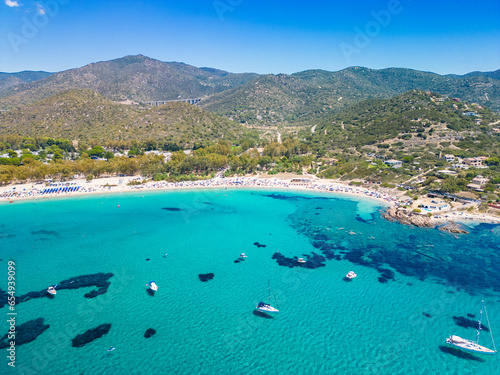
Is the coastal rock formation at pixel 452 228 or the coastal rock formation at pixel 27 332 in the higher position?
the coastal rock formation at pixel 452 228

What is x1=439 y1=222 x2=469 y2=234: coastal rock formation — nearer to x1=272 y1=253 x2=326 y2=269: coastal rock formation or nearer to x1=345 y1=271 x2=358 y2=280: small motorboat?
x1=345 y1=271 x2=358 y2=280: small motorboat

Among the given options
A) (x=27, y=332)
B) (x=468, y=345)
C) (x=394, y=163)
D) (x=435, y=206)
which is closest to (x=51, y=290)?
(x=27, y=332)

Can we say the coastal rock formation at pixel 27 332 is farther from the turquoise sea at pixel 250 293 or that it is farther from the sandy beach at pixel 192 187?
the sandy beach at pixel 192 187

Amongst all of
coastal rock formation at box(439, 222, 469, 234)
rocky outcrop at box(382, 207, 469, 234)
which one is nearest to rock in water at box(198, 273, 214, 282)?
rocky outcrop at box(382, 207, 469, 234)

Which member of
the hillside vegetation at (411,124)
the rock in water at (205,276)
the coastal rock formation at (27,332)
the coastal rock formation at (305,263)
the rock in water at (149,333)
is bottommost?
the rock in water at (149,333)

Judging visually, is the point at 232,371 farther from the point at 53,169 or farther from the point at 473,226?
the point at 53,169

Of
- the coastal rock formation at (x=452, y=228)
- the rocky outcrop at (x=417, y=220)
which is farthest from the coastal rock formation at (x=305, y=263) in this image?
the coastal rock formation at (x=452, y=228)
